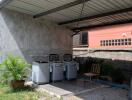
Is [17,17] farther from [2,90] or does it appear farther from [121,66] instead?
[121,66]

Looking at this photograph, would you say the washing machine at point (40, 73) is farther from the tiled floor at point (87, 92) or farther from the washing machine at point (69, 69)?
the washing machine at point (69, 69)

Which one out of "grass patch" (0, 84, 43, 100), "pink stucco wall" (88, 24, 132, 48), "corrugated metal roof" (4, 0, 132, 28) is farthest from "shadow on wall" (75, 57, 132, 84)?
"grass patch" (0, 84, 43, 100)

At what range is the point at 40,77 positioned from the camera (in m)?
8.02

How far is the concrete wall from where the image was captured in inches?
312

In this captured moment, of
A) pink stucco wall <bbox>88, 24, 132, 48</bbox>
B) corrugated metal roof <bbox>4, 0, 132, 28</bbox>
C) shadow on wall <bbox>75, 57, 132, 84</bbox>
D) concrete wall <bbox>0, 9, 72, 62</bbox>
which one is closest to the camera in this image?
corrugated metal roof <bbox>4, 0, 132, 28</bbox>

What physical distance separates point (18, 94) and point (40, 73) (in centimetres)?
174

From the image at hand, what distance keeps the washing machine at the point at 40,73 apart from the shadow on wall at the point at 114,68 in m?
3.48

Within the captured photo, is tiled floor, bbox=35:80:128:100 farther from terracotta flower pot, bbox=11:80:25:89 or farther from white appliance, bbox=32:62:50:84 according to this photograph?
terracotta flower pot, bbox=11:80:25:89

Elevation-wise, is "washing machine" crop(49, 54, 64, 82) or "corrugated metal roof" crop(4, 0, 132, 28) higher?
"corrugated metal roof" crop(4, 0, 132, 28)

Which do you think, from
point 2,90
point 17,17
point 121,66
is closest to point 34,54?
point 17,17

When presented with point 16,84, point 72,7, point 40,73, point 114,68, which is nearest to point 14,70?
point 16,84

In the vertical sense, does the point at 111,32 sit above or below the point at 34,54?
above

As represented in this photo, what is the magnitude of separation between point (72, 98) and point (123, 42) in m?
8.73

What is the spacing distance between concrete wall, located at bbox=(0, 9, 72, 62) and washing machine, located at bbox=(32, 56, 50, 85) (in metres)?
0.91
